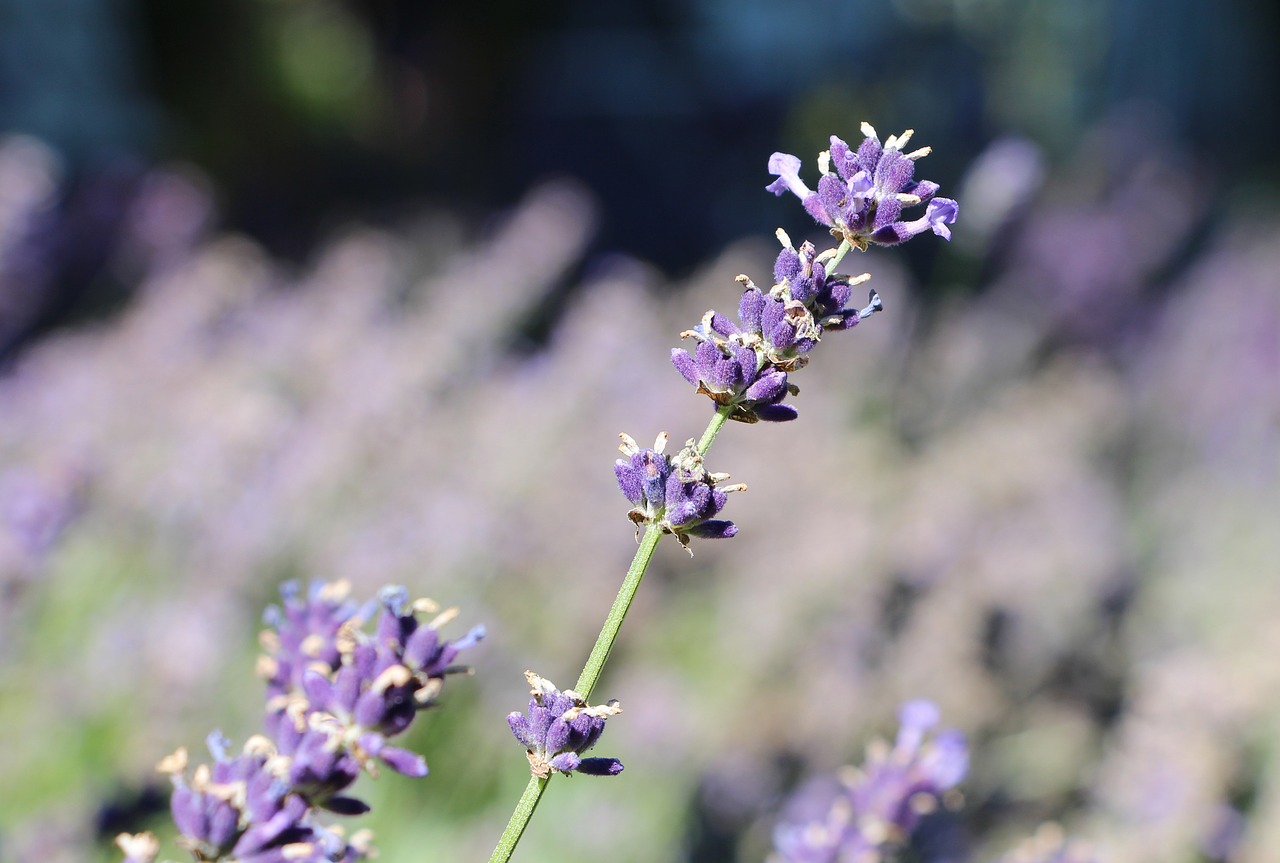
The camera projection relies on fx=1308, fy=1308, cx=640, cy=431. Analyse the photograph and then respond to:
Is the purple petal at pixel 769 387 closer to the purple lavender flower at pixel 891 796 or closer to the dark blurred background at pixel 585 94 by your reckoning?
the purple lavender flower at pixel 891 796

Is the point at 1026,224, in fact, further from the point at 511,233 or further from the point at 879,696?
the point at 879,696

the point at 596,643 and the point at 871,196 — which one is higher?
the point at 871,196

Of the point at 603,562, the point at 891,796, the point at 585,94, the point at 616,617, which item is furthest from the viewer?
the point at 585,94

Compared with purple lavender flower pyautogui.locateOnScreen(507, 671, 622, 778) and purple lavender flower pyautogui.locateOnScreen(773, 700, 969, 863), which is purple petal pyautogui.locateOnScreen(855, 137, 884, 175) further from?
purple lavender flower pyautogui.locateOnScreen(773, 700, 969, 863)

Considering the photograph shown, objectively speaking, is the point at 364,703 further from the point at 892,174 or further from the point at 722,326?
the point at 892,174

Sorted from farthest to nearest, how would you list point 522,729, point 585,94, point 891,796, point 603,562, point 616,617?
point 585,94
point 603,562
point 891,796
point 522,729
point 616,617

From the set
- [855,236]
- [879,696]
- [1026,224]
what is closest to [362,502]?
[879,696]

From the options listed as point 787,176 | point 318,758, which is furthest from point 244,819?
point 787,176

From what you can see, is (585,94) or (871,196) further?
(585,94)
